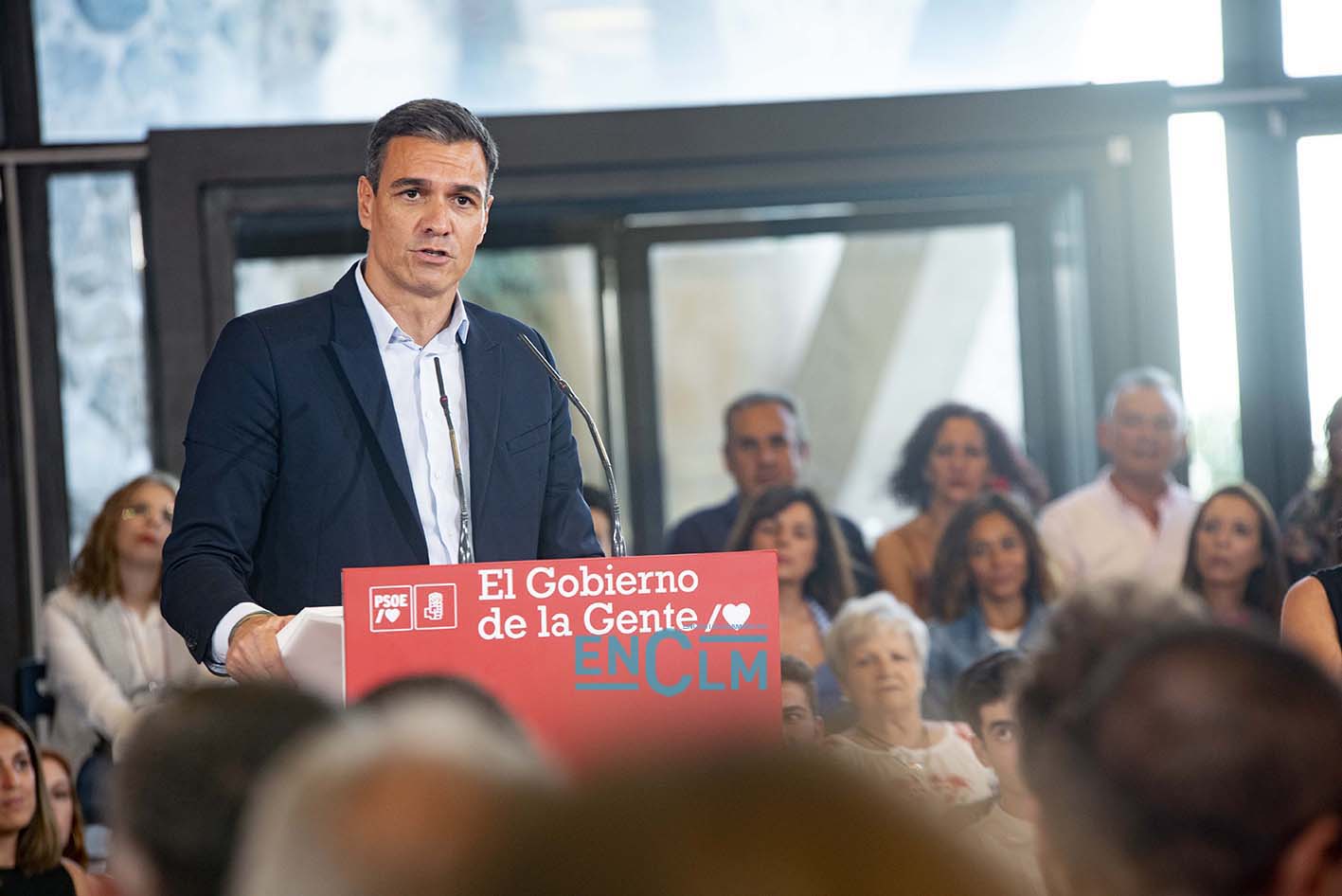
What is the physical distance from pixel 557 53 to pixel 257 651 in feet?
14.4

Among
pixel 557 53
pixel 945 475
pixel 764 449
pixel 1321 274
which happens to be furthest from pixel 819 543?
pixel 1321 274

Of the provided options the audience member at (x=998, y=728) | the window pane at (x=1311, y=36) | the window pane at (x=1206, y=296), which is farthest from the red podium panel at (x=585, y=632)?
the window pane at (x=1311, y=36)

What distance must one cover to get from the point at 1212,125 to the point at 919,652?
2706mm

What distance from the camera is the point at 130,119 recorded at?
5.86m

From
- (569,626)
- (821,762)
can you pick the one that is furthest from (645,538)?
(821,762)

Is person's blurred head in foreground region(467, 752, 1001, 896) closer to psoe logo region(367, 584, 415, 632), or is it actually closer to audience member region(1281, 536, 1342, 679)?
psoe logo region(367, 584, 415, 632)

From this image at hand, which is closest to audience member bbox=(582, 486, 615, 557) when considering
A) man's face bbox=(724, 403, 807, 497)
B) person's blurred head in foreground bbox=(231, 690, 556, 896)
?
man's face bbox=(724, 403, 807, 497)

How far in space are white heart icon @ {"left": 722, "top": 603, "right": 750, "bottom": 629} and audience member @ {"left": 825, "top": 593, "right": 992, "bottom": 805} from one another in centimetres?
178

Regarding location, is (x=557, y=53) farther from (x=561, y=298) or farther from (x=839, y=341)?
(x=839, y=341)

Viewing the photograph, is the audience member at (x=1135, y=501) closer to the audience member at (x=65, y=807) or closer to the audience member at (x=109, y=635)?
the audience member at (x=109, y=635)

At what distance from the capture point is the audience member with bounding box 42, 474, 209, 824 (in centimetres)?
475

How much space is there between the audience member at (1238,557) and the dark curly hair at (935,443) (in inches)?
23.0

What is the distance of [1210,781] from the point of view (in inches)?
35.7

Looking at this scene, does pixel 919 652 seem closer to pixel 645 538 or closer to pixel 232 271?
pixel 645 538
